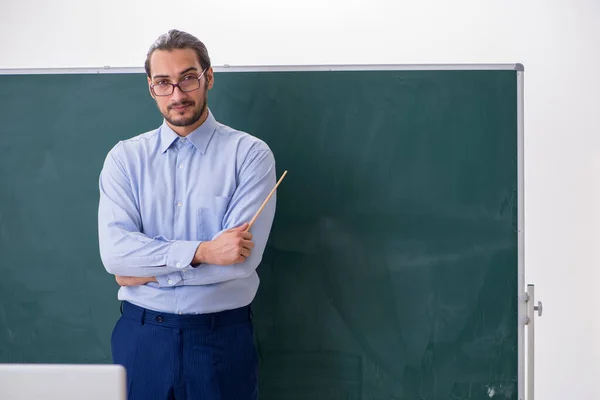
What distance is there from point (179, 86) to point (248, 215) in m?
0.52

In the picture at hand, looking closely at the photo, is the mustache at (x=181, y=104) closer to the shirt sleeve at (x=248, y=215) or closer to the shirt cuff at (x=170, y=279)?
the shirt sleeve at (x=248, y=215)

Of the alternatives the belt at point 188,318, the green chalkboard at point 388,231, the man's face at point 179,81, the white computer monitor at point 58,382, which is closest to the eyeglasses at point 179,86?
the man's face at point 179,81

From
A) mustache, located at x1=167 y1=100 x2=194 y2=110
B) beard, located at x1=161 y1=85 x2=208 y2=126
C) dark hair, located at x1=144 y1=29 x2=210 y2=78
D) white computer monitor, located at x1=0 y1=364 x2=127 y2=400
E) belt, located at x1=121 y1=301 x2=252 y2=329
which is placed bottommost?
belt, located at x1=121 y1=301 x2=252 y2=329

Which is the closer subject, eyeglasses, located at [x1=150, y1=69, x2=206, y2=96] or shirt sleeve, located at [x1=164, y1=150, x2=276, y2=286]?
shirt sleeve, located at [x1=164, y1=150, x2=276, y2=286]

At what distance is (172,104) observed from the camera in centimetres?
253

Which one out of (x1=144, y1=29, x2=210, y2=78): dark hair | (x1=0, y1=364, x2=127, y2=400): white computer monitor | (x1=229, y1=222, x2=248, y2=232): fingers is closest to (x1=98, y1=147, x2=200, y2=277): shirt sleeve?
(x1=229, y1=222, x2=248, y2=232): fingers

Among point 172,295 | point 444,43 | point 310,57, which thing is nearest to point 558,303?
point 444,43

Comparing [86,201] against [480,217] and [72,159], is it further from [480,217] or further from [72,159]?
[480,217]

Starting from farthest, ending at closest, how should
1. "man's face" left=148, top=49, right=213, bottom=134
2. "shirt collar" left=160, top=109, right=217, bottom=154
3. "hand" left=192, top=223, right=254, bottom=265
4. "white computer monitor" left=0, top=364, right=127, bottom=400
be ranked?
"shirt collar" left=160, top=109, right=217, bottom=154 → "man's face" left=148, top=49, right=213, bottom=134 → "hand" left=192, top=223, right=254, bottom=265 → "white computer monitor" left=0, top=364, right=127, bottom=400

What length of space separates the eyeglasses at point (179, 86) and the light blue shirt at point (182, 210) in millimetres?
167

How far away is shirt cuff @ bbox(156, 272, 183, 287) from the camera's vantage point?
7.95 feet

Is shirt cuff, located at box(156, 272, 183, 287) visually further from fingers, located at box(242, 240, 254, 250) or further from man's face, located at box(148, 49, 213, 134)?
man's face, located at box(148, 49, 213, 134)

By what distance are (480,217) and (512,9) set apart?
158 centimetres

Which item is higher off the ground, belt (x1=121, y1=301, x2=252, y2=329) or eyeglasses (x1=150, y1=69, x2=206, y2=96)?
eyeglasses (x1=150, y1=69, x2=206, y2=96)
